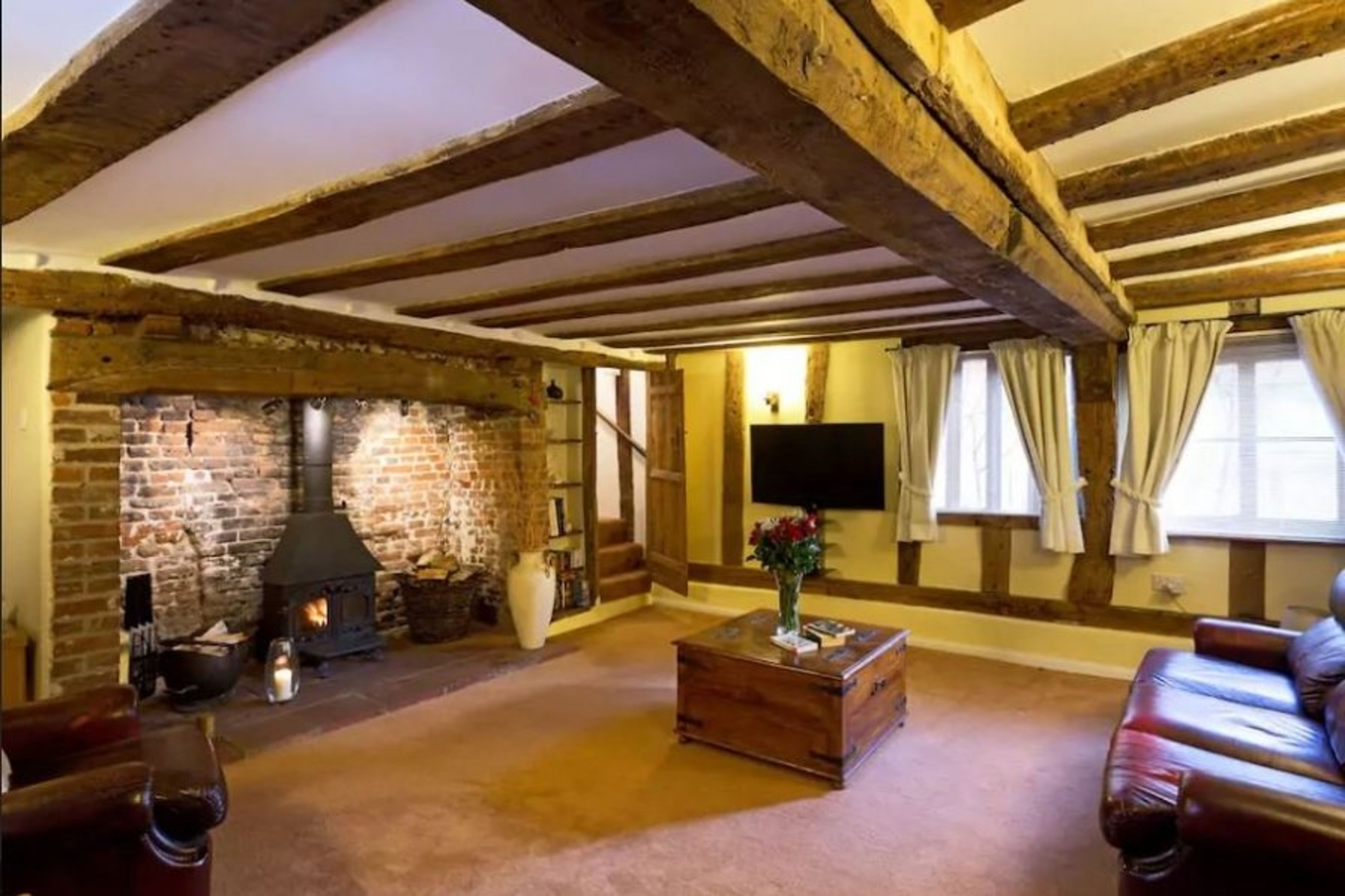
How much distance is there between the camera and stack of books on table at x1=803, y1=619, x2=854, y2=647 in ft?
11.5

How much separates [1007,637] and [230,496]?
16.1 feet

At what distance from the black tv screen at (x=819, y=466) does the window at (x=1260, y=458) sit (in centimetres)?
179

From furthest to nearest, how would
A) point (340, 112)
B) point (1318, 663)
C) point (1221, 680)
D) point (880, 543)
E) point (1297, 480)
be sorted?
point (880, 543) → point (1297, 480) → point (1221, 680) → point (1318, 663) → point (340, 112)

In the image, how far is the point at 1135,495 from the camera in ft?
14.6

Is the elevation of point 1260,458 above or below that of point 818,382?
below

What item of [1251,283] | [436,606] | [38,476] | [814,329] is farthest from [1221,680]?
[38,476]

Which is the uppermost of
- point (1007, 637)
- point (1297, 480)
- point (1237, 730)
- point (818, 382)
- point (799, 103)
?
point (799, 103)

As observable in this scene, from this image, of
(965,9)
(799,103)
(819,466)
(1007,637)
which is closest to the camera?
(799,103)

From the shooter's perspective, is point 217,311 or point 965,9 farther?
point 217,311

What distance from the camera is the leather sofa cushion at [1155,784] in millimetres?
2078

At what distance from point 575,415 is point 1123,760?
4570mm

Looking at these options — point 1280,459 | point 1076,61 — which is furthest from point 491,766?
point 1280,459

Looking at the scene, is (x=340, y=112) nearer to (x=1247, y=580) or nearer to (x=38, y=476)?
(x=38, y=476)

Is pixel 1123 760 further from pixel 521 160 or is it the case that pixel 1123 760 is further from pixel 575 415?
pixel 575 415
